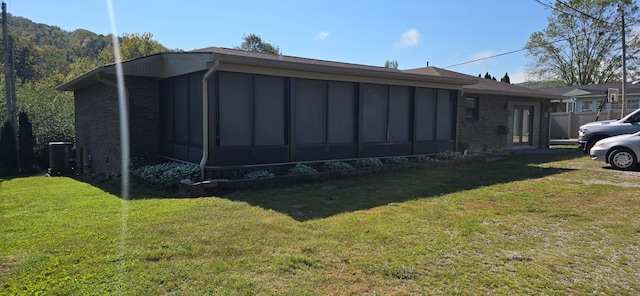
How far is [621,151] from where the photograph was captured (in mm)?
10086

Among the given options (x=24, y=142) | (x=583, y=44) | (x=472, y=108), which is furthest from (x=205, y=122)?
(x=583, y=44)

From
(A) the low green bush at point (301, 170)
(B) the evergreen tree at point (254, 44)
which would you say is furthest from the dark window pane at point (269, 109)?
(B) the evergreen tree at point (254, 44)

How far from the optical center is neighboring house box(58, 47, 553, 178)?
25.7 feet

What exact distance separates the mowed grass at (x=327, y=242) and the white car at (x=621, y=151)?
11.6 ft

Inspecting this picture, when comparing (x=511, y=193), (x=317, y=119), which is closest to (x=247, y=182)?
(x=317, y=119)

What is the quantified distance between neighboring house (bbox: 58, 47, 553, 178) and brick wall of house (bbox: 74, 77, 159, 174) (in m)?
0.02

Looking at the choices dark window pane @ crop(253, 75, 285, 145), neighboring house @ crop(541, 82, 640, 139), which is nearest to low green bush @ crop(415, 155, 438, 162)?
dark window pane @ crop(253, 75, 285, 145)

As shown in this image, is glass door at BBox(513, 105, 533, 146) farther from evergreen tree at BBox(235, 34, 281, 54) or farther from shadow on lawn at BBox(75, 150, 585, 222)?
evergreen tree at BBox(235, 34, 281, 54)

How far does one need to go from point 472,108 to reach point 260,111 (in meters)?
10.0

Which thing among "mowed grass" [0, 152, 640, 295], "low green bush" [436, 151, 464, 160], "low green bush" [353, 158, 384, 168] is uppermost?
"low green bush" [436, 151, 464, 160]

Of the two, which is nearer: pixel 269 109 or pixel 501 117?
pixel 269 109

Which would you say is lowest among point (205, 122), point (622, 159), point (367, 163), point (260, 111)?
point (367, 163)

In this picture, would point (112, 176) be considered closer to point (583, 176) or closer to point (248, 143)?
point (248, 143)

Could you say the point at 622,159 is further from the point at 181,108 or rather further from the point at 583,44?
the point at 583,44
